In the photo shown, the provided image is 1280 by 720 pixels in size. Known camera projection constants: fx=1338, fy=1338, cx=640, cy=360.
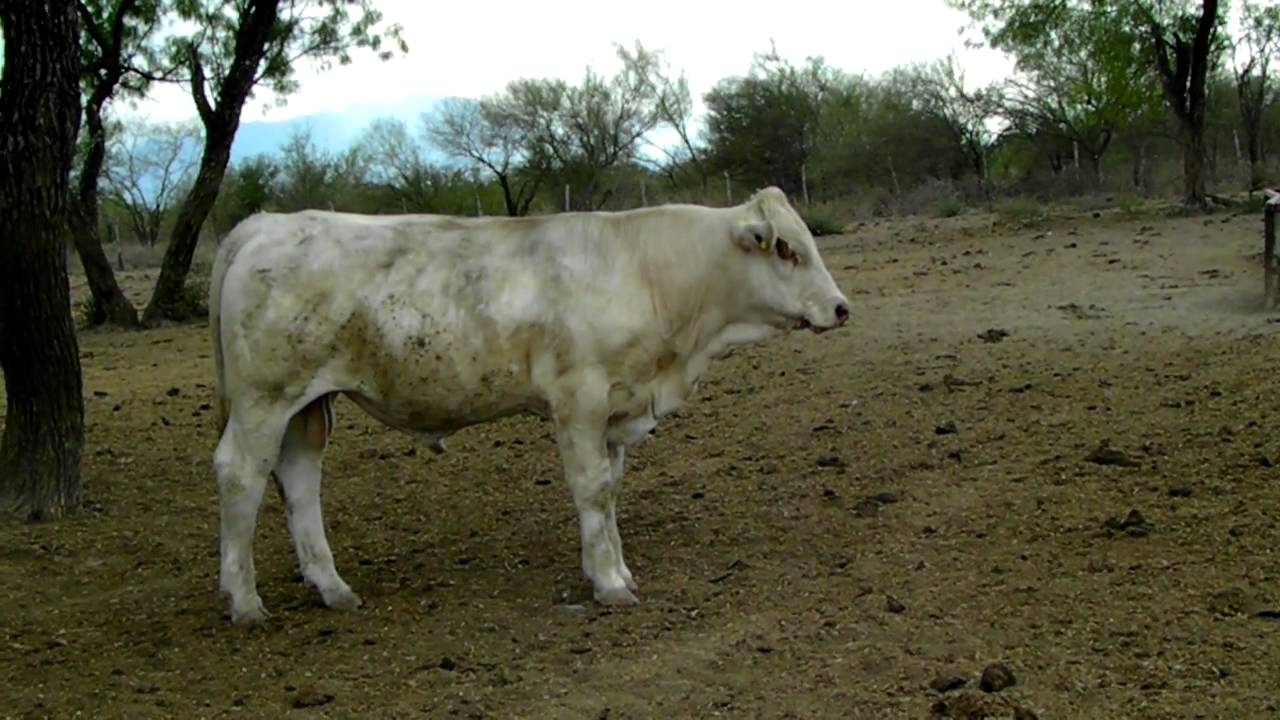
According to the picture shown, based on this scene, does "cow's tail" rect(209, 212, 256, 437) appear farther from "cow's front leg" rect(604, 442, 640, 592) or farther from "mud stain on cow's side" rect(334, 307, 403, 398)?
"cow's front leg" rect(604, 442, 640, 592)

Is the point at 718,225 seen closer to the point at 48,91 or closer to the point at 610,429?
the point at 610,429

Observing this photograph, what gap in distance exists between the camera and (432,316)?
17.7ft

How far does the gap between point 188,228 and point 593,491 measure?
1419 cm

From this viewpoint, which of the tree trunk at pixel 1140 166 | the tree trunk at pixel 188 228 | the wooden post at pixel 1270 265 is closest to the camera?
the wooden post at pixel 1270 265

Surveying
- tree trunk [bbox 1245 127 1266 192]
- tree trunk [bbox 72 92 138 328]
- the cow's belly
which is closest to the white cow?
the cow's belly

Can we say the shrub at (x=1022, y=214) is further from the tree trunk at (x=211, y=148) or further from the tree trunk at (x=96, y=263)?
the tree trunk at (x=96, y=263)

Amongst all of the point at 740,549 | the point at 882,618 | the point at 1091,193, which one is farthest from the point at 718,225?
the point at 1091,193

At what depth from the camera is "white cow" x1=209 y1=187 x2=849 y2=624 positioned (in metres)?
5.32

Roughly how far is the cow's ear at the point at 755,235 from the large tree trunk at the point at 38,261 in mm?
3740

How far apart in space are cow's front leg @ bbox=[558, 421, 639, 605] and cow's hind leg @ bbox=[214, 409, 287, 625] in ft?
3.80

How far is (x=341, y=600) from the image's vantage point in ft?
18.0

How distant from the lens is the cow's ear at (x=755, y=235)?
5656 mm

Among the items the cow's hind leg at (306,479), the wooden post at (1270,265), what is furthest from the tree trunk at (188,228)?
the cow's hind leg at (306,479)

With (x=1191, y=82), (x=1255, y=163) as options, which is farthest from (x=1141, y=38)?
(x=1255, y=163)
